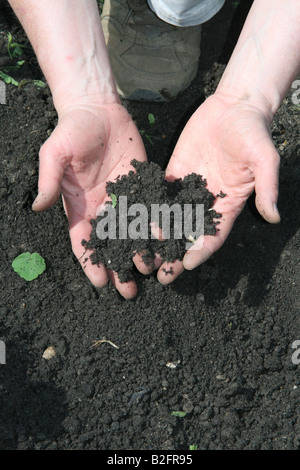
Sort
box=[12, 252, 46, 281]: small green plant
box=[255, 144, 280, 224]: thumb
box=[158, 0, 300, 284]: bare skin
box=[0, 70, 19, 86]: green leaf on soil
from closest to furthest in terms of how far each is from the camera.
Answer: box=[255, 144, 280, 224]: thumb
box=[158, 0, 300, 284]: bare skin
box=[12, 252, 46, 281]: small green plant
box=[0, 70, 19, 86]: green leaf on soil

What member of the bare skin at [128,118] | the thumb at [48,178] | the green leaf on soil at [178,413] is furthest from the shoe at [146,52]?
the green leaf on soil at [178,413]

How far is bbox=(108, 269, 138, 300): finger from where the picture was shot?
2330 mm

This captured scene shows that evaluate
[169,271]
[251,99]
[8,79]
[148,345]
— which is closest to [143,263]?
[169,271]

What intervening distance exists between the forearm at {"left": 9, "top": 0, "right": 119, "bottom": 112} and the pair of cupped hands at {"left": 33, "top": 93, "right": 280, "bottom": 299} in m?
0.08

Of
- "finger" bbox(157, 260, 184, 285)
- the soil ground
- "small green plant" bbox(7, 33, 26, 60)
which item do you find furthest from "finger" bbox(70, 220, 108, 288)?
"small green plant" bbox(7, 33, 26, 60)

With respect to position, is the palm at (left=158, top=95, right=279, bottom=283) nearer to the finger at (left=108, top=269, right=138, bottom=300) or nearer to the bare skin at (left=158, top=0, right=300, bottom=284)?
the bare skin at (left=158, top=0, right=300, bottom=284)

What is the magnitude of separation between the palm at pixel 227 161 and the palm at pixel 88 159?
0.80 ft

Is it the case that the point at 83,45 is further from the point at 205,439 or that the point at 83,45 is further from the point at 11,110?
the point at 205,439

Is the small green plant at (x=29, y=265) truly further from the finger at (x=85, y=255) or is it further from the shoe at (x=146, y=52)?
the shoe at (x=146, y=52)

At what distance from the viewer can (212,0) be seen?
9.45 feet

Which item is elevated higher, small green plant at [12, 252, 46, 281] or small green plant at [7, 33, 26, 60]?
small green plant at [7, 33, 26, 60]

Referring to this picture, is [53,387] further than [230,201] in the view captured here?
No
